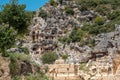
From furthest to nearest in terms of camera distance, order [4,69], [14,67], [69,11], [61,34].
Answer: [69,11]
[61,34]
[14,67]
[4,69]

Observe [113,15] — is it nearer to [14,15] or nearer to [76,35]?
[76,35]

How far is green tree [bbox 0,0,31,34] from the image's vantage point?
2069 cm

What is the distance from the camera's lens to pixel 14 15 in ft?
68.4

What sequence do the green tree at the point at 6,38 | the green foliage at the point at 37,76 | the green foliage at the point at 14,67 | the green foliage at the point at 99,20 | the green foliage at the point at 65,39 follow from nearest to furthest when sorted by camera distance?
the green foliage at the point at 14,67 < the green tree at the point at 6,38 < the green foliage at the point at 37,76 < the green foliage at the point at 65,39 < the green foliage at the point at 99,20

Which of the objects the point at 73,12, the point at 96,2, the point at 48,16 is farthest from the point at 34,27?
the point at 96,2

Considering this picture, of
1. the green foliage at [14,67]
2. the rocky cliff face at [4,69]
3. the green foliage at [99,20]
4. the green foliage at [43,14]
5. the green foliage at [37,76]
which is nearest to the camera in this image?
the rocky cliff face at [4,69]

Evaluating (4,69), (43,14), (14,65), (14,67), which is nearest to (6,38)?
(14,65)

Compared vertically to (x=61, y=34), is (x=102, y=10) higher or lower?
higher

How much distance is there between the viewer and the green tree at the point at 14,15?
20.7m

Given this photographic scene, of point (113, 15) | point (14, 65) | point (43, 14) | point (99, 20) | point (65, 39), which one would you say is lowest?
point (14, 65)

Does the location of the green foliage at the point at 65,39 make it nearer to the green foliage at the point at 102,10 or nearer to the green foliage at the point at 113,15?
the green foliage at the point at 113,15

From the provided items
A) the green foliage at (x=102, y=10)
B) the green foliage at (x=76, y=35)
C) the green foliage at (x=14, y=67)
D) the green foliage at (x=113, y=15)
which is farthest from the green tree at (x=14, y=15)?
the green foliage at (x=102, y=10)

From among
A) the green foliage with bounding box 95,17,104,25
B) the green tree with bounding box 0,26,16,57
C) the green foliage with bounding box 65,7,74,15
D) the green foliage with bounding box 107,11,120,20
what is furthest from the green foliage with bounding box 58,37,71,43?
the green tree with bounding box 0,26,16,57

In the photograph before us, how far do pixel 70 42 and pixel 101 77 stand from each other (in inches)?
1880
